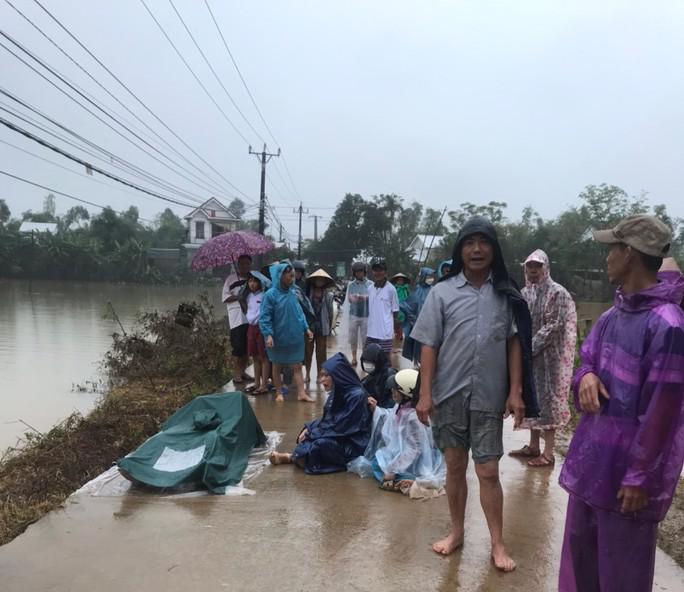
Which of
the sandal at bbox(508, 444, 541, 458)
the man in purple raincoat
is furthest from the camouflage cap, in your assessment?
the sandal at bbox(508, 444, 541, 458)

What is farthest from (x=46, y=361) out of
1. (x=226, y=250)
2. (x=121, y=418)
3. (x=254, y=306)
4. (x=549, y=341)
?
(x=549, y=341)

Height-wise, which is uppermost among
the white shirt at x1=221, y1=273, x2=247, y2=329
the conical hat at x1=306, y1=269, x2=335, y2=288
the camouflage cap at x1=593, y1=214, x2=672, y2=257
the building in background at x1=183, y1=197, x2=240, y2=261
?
the building in background at x1=183, y1=197, x2=240, y2=261

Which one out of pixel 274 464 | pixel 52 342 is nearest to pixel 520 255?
pixel 52 342

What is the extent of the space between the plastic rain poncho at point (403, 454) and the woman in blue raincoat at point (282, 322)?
2.28 meters

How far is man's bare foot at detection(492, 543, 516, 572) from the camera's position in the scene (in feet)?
9.21

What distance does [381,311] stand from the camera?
24.9ft

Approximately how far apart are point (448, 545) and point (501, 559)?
0.28 m

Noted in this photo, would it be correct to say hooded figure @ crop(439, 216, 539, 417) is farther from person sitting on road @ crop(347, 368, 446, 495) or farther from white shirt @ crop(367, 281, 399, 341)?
white shirt @ crop(367, 281, 399, 341)

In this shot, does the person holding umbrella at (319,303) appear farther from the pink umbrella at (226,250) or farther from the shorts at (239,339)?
the pink umbrella at (226,250)

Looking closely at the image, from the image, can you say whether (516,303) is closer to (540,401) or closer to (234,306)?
(540,401)

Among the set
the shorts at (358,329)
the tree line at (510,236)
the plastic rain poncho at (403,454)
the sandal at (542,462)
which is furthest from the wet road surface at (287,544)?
the tree line at (510,236)

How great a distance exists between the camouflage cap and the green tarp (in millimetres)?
3016

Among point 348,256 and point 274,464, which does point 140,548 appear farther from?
point 348,256

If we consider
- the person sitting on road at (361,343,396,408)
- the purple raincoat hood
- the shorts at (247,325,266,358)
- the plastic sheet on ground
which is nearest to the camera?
the purple raincoat hood
